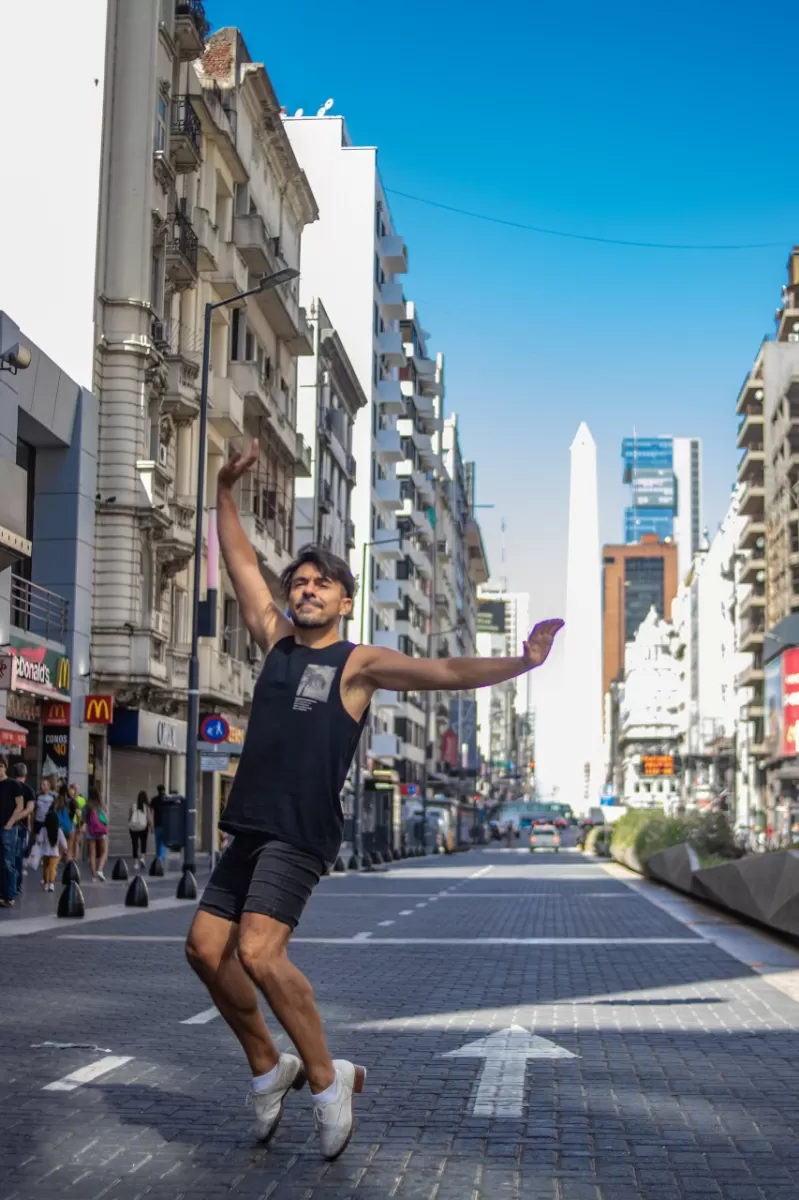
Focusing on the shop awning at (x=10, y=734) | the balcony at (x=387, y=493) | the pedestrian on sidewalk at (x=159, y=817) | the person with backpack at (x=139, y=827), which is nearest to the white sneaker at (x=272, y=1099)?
the shop awning at (x=10, y=734)

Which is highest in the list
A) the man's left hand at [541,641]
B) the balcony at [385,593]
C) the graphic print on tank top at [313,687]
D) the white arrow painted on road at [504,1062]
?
the balcony at [385,593]

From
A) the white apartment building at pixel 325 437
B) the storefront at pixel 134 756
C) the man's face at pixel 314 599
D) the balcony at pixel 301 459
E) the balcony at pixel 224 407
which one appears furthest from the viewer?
the white apartment building at pixel 325 437

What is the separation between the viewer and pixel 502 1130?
6609 mm

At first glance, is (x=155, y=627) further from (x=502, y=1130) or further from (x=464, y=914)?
(x=502, y=1130)

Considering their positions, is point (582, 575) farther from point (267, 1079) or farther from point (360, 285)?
point (267, 1079)

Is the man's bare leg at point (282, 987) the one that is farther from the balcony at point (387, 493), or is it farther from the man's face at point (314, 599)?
the balcony at point (387, 493)

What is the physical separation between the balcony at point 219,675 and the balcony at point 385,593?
36.6 metres

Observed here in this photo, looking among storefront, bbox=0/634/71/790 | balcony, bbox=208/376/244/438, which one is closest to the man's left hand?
storefront, bbox=0/634/71/790

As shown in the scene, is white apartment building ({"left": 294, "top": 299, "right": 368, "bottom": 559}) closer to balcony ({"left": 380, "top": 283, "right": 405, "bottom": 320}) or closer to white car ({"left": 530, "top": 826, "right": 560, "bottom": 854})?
balcony ({"left": 380, "top": 283, "right": 405, "bottom": 320})

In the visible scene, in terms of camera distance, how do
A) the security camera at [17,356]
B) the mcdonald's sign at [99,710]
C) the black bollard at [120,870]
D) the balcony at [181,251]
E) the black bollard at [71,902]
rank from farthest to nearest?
the balcony at [181,251] → the mcdonald's sign at [99,710] → the black bollard at [120,870] → the security camera at [17,356] → the black bollard at [71,902]

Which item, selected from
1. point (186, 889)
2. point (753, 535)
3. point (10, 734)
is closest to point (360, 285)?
point (753, 535)

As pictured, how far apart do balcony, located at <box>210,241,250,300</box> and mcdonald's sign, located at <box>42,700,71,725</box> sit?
15515 millimetres

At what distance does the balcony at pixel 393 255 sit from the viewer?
8906cm

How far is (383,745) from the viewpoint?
278 ft
